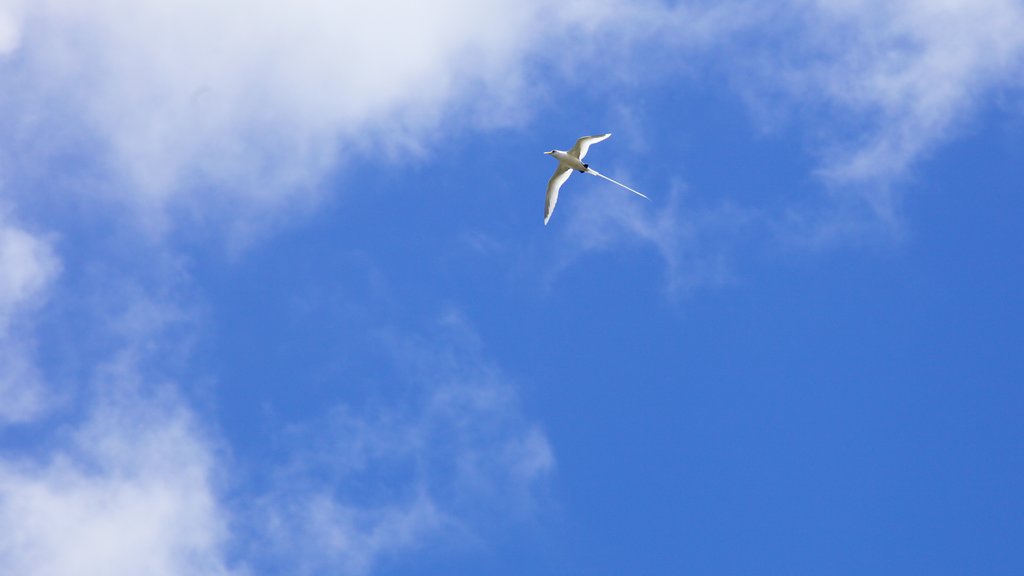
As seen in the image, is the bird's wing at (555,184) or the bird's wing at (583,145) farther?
the bird's wing at (555,184)

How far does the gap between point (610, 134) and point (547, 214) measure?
573 centimetres

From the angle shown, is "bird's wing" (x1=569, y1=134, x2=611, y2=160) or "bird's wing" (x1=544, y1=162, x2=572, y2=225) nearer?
"bird's wing" (x1=569, y1=134, x2=611, y2=160)

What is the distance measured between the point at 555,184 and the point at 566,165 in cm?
122

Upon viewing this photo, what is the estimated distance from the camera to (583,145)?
A: 53.2m

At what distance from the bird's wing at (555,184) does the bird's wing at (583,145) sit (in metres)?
1.23

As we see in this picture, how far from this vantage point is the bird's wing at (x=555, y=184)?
54812mm

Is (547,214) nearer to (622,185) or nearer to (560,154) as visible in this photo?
(560,154)

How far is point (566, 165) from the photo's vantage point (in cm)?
5456

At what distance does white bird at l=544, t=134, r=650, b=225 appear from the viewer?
53000mm

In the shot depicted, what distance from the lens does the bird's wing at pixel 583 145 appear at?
52256 mm

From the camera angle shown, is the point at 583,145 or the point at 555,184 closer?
the point at 583,145

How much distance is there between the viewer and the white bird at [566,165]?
2087 inches

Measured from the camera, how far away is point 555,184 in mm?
55125

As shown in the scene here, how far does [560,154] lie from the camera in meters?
54.0
